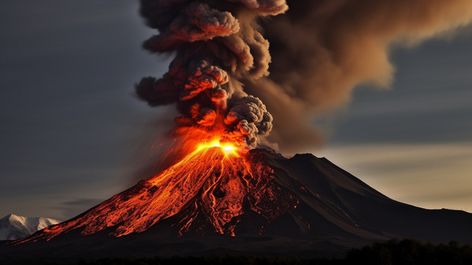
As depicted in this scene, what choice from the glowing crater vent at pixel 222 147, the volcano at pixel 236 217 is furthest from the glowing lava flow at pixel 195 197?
the volcano at pixel 236 217

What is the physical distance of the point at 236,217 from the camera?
124 m

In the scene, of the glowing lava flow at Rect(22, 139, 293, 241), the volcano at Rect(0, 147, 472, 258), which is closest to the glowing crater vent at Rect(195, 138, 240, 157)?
the glowing lava flow at Rect(22, 139, 293, 241)

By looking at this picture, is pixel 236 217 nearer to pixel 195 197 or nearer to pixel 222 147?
pixel 195 197

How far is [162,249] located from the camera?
109m

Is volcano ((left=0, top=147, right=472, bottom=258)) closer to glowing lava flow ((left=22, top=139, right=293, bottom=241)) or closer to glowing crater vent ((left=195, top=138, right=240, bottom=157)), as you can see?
glowing lava flow ((left=22, top=139, right=293, bottom=241))

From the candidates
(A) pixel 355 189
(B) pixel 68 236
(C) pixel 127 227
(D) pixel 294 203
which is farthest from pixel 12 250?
(A) pixel 355 189

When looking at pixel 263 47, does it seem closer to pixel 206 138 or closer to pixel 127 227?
pixel 206 138

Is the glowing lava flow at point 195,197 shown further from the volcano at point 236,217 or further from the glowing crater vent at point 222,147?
the volcano at point 236,217

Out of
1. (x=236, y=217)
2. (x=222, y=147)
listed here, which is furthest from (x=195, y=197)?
(x=222, y=147)

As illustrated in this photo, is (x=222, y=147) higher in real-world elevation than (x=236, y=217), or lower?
higher

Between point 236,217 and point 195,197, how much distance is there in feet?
19.2

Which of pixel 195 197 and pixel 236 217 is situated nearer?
pixel 236 217

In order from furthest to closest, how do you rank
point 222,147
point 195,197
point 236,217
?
point 195,197 < point 236,217 < point 222,147

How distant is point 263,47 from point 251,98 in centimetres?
654
